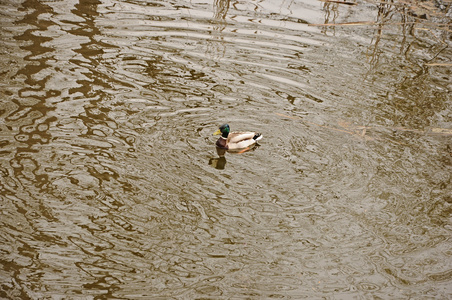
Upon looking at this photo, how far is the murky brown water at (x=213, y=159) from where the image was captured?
5.45 metres

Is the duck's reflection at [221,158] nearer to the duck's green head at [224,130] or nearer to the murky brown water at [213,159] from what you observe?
the murky brown water at [213,159]

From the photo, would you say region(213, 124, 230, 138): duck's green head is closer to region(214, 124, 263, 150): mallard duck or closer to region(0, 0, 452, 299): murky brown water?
region(214, 124, 263, 150): mallard duck

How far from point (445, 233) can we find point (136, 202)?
12.7ft

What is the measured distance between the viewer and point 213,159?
743cm

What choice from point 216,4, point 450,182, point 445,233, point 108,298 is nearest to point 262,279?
point 108,298

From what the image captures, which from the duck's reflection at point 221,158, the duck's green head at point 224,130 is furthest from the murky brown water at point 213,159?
the duck's green head at point 224,130

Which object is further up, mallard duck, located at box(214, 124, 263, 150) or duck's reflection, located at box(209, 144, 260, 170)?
mallard duck, located at box(214, 124, 263, 150)

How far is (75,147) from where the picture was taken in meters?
7.14

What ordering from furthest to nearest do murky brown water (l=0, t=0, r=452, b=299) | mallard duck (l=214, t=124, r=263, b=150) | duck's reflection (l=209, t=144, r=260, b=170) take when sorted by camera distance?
mallard duck (l=214, t=124, r=263, b=150) → duck's reflection (l=209, t=144, r=260, b=170) → murky brown water (l=0, t=0, r=452, b=299)

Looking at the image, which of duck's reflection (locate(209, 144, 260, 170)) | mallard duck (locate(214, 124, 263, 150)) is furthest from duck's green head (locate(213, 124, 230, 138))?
duck's reflection (locate(209, 144, 260, 170))

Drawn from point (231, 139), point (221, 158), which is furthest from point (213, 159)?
point (231, 139)

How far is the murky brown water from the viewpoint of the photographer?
17.9 feet

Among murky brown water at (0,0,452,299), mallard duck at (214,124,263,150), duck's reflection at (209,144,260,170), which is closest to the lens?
murky brown water at (0,0,452,299)

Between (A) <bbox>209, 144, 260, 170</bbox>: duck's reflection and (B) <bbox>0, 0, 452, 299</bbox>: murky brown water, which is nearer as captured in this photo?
(B) <bbox>0, 0, 452, 299</bbox>: murky brown water
